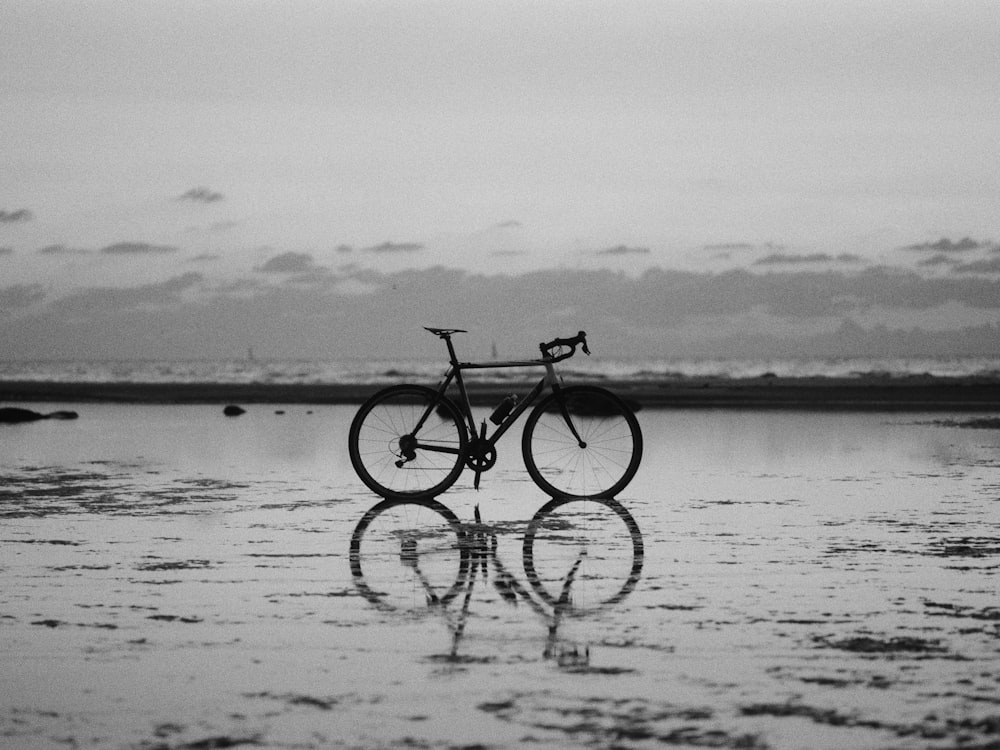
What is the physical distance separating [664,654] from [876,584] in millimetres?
1821

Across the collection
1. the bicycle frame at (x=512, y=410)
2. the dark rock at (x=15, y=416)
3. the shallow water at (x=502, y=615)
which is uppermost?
the bicycle frame at (x=512, y=410)

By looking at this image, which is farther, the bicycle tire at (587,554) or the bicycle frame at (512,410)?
the bicycle frame at (512,410)

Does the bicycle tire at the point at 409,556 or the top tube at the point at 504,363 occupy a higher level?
the top tube at the point at 504,363

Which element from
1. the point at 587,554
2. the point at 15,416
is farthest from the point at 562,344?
the point at 15,416

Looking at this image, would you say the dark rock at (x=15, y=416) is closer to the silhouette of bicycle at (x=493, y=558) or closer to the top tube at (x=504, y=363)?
Result: the top tube at (x=504, y=363)

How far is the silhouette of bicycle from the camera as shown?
5625mm

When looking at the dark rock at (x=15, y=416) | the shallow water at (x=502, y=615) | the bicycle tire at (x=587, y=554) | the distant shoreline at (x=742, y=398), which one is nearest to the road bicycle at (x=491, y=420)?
the shallow water at (x=502, y=615)

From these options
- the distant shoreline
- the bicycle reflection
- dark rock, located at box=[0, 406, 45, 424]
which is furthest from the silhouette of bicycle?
the distant shoreline

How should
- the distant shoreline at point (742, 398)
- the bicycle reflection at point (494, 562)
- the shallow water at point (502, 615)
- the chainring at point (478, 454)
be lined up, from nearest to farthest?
the shallow water at point (502, 615), the bicycle reflection at point (494, 562), the chainring at point (478, 454), the distant shoreline at point (742, 398)

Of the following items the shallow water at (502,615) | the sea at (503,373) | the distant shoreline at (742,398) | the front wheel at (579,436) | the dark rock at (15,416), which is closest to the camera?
the shallow water at (502,615)

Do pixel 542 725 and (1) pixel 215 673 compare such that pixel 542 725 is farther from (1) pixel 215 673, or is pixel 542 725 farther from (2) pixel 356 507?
(2) pixel 356 507

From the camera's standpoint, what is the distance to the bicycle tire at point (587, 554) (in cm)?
565

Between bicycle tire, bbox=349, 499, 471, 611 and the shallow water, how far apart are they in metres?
0.03

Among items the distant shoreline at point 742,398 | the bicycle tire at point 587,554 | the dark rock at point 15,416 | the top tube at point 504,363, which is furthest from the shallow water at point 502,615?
the distant shoreline at point 742,398
